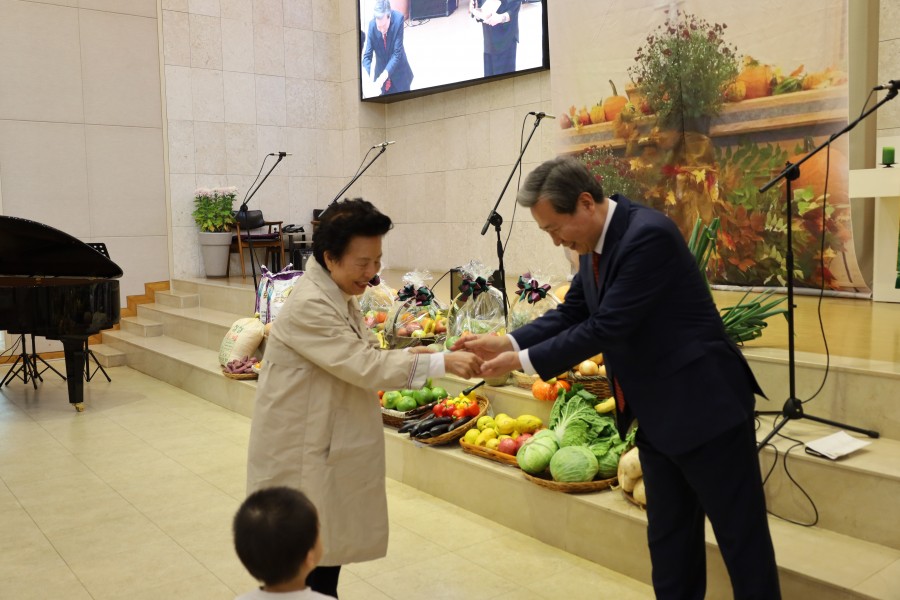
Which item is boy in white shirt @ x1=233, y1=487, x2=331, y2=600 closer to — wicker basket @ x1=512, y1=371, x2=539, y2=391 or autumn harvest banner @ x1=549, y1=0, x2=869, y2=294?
wicker basket @ x1=512, y1=371, x2=539, y2=391

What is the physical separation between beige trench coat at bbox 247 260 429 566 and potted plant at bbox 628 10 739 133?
5.41 m

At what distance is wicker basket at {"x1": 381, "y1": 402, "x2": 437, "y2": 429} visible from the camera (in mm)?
5035

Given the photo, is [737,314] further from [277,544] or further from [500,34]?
[500,34]

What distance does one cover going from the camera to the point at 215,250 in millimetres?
10586

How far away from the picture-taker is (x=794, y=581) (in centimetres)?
288

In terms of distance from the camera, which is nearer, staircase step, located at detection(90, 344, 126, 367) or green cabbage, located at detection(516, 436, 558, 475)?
green cabbage, located at detection(516, 436, 558, 475)

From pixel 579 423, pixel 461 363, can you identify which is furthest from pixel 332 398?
pixel 579 423

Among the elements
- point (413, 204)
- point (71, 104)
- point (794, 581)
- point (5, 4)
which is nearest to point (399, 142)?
point (413, 204)

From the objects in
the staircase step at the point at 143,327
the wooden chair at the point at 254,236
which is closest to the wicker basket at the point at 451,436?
the staircase step at the point at 143,327

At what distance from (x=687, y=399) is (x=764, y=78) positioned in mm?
5044

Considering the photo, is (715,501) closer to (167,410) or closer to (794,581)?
(794,581)

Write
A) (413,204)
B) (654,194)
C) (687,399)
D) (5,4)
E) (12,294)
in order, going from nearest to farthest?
(687,399), (12,294), (654,194), (5,4), (413,204)

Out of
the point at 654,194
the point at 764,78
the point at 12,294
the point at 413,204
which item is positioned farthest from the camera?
the point at 413,204

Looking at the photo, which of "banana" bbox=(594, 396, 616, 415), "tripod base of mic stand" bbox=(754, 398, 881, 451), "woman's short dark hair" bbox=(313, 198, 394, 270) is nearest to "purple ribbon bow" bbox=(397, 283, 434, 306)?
"banana" bbox=(594, 396, 616, 415)
